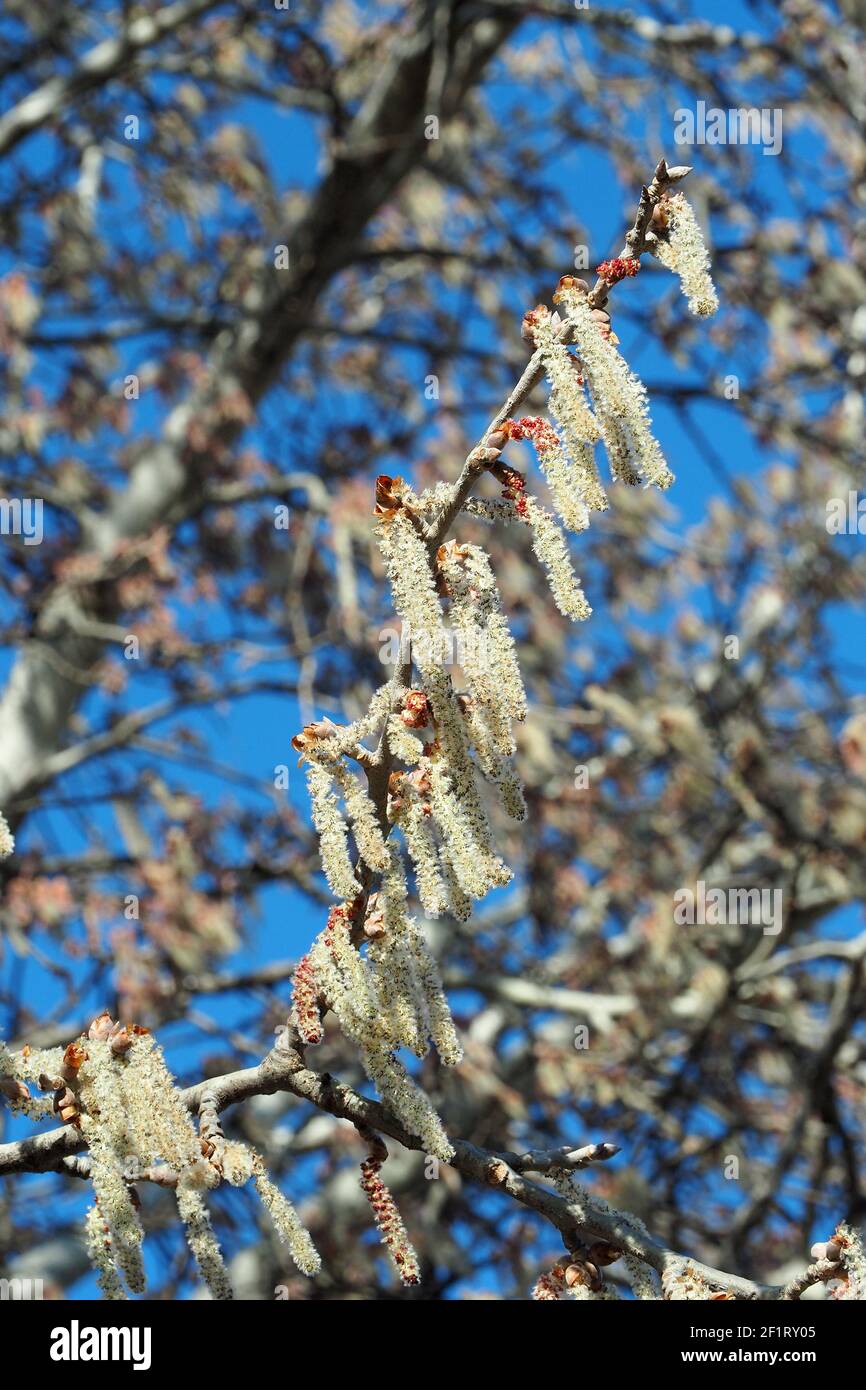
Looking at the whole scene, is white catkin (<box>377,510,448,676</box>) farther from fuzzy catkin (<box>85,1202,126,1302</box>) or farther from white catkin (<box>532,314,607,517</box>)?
fuzzy catkin (<box>85,1202,126,1302</box>)

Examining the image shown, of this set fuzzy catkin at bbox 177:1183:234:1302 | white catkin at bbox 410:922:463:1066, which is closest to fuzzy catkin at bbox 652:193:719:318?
white catkin at bbox 410:922:463:1066

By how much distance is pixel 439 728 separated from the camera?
2197mm

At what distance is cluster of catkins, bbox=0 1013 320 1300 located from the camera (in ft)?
7.19

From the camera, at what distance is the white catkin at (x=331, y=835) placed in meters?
2.20

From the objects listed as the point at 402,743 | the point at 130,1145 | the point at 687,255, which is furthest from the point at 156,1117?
the point at 687,255

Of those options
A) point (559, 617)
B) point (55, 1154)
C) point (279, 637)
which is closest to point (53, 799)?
point (279, 637)

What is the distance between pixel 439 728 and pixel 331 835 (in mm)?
203

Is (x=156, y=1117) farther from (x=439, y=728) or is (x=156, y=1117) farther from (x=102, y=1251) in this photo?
(x=439, y=728)

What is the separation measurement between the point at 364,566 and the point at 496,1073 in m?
2.69

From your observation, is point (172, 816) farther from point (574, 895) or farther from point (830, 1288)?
point (830, 1288)

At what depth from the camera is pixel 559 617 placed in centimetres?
904

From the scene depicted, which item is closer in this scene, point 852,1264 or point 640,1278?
point 852,1264

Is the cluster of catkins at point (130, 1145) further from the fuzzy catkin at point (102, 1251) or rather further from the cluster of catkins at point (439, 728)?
the cluster of catkins at point (439, 728)

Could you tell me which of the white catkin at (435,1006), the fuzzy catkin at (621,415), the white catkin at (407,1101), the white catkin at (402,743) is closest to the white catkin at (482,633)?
the white catkin at (402,743)
